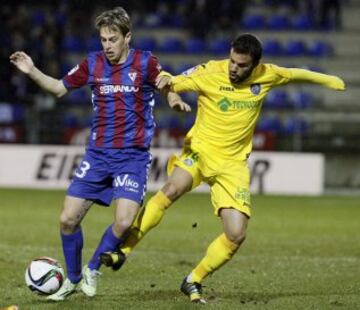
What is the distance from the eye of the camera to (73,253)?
8117 mm

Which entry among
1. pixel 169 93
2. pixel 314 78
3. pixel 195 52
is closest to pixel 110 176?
pixel 169 93

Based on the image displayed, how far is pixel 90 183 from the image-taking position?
8062 mm

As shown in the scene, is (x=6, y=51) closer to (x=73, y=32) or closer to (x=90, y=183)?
(x=73, y=32)

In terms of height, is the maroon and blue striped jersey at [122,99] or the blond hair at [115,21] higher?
the blond hair at [115,21]

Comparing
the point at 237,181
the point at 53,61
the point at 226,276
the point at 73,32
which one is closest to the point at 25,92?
the point at 53,61

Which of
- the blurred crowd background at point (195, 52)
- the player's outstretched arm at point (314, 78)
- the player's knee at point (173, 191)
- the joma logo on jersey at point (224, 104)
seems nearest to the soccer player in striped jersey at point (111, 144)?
the player's knee at point (173, 191)

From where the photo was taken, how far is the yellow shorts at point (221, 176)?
818 centimetres

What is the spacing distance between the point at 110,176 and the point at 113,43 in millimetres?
1054

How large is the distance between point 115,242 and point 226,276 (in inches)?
89.3

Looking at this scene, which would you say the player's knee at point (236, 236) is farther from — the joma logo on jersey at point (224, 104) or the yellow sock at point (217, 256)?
the joma logo on jersey at point (224, 104)

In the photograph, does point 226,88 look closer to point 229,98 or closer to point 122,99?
point 229,98

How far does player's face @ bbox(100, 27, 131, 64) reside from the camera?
7863 millimetres

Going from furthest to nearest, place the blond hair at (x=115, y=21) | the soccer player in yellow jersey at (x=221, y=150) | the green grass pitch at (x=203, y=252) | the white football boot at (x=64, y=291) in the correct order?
the green grass pitch at (x=203, y=252) < the soccer player in yellow jersey at (x=221, y=150) < the white football boot at (x=64, y=291) < the blond hair at (x=115, y=21)

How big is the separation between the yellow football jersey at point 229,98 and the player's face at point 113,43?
0.53 metres
